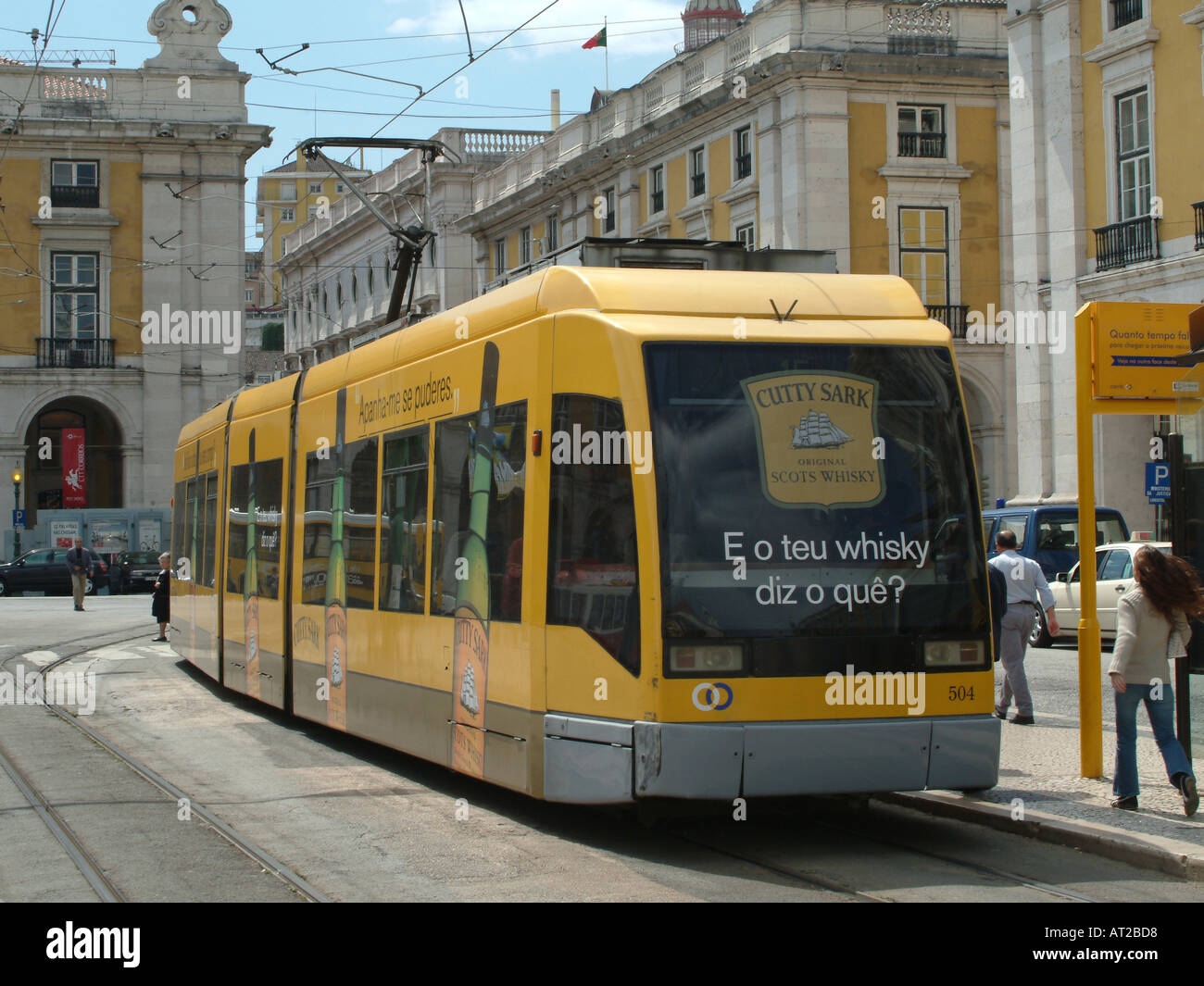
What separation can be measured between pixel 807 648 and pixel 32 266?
4584cm

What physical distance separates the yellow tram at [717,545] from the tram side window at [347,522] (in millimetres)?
1938

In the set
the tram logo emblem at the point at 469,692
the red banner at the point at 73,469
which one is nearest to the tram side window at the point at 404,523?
the tram logo emblem at the point at 469,692

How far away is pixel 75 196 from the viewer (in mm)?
49438

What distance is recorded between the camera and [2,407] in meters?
48.4

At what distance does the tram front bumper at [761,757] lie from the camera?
7.80 metres

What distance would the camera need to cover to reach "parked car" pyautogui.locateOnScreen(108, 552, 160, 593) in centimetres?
4647

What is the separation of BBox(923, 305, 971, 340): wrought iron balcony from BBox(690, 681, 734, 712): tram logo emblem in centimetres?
3263

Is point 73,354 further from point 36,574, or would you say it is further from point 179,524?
point 179,524

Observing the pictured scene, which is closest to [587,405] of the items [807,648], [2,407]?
[807,648]

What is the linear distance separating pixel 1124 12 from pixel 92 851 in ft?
84.4

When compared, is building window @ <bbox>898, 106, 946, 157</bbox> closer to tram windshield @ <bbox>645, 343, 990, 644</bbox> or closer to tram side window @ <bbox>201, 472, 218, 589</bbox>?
tram side window @ <bbox>201, 472, 218, 589</bbox>

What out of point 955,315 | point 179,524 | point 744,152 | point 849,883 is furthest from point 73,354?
point 849,883

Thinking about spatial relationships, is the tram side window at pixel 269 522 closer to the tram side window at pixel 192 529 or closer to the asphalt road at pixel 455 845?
the asphalt road at pixel 455 845
